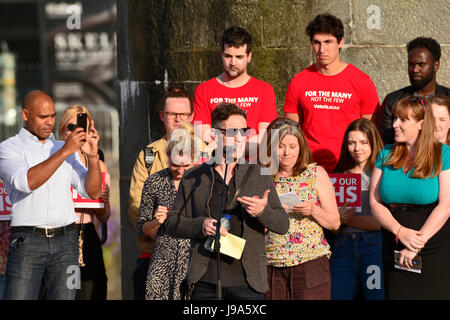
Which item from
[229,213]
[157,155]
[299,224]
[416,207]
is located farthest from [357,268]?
[157,155]

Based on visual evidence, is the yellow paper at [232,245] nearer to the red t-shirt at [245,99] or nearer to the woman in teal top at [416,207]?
the woman in teal top at [416,207]

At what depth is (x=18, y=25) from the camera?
36.1 metres

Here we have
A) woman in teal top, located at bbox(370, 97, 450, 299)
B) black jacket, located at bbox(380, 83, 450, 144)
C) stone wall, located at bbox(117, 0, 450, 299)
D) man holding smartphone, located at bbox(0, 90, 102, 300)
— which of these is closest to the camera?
woman in teal top, located at bbox(370, 97, 450, 299)

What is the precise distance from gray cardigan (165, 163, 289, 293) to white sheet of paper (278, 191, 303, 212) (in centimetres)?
38

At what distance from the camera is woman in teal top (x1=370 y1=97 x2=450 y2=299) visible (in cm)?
621

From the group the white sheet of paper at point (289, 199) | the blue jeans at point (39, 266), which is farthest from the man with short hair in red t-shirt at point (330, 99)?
the blue jeans at point (39, 266)

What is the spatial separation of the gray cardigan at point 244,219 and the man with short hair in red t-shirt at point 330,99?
5.14ft

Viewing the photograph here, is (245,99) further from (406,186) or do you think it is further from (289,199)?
(406,186)

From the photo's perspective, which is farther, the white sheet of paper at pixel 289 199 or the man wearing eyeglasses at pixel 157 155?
the man wearing eyeglasses at pixel 157 155

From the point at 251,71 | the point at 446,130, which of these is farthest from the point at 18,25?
the point at 446,130

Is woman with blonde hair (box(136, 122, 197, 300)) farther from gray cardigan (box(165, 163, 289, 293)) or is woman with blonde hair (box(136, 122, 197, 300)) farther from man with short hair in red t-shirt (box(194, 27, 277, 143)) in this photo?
gray cardigan (box(165, 163, 289, 293))

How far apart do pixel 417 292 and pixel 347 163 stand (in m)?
1.28

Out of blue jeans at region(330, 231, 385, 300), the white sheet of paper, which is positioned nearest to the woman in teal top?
blue jeans at region(330, 231, 385, 300)

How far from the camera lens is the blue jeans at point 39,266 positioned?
6750 millimetres
